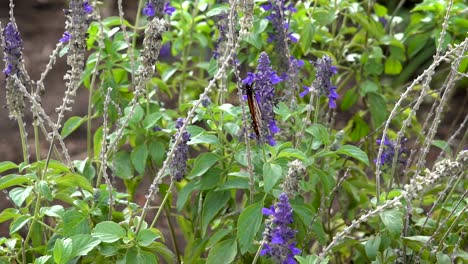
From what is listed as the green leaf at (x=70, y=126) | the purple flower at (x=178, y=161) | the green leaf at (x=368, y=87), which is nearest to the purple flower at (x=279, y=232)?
the purple flower at (x=178, y=161)

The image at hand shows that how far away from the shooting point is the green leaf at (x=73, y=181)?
2521mm

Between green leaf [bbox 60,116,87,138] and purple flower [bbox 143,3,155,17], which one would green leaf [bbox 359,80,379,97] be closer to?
purple flower [bbox 143,3,155,17]

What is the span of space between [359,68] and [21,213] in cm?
160

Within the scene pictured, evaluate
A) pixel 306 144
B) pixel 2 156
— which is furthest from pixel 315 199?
pixel 2 156

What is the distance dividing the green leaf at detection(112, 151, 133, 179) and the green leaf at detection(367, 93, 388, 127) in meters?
1.05

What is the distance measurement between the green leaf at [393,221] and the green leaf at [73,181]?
2.94 feet

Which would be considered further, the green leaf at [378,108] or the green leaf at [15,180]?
the green leaf at [378,108]

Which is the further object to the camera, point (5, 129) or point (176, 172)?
point (5, 129)

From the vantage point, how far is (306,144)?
2.79 m

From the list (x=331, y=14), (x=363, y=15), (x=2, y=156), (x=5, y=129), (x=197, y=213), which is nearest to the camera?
(x=197, y=213)

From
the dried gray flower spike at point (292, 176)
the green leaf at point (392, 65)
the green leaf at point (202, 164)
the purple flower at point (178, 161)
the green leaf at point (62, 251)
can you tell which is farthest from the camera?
the green leaf at point (392, 65)

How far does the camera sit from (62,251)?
2264mm

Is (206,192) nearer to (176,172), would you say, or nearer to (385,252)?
(176,172)

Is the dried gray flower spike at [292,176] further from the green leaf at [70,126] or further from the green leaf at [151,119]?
the green leaf at [70,126]
